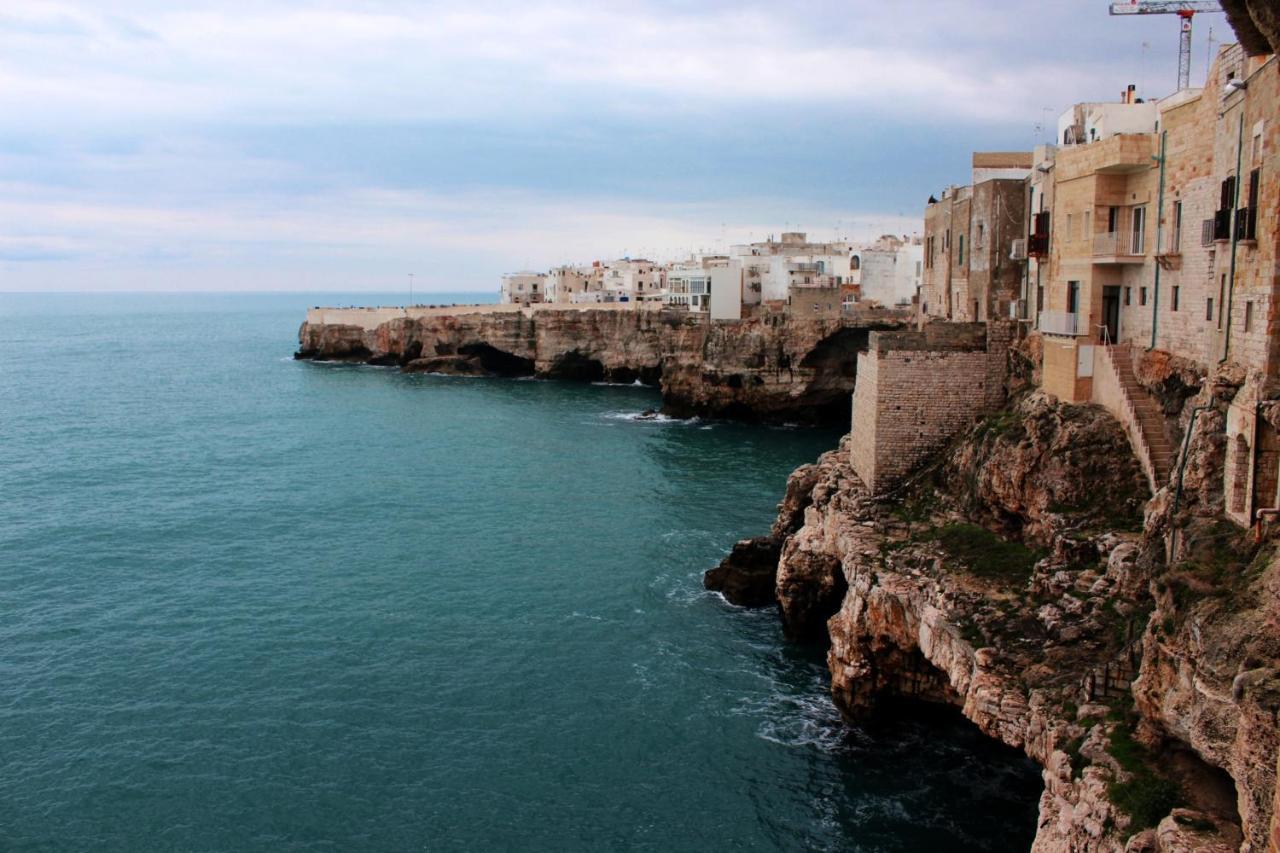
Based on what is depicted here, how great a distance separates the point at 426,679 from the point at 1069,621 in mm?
17703

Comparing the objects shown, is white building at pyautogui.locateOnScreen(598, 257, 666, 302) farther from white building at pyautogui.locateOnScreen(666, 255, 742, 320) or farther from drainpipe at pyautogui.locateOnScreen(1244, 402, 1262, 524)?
drainpipe at pyautogui.locateOnScreen(1244, 402, 1262, 524)

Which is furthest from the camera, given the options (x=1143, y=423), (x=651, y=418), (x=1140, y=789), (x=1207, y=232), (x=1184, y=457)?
(x=651, y=418)

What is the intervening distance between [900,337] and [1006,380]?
148 inches

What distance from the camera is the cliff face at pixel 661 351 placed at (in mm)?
76125

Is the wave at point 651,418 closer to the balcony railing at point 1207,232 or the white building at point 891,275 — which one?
the white building at point 891,275

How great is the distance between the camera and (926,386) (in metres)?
34.9

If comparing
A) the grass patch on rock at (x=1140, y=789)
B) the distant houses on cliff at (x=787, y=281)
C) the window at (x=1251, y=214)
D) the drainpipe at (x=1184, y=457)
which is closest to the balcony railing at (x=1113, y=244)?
the window at (x=1251, y=214)

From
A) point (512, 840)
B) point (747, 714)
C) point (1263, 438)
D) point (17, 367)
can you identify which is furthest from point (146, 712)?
point (17, 367)

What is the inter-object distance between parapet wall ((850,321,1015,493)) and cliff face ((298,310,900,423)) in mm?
39055

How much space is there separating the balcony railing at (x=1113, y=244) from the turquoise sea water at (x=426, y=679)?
543 inches

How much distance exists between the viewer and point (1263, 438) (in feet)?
59.3

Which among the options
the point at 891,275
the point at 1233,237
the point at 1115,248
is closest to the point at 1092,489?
the point at 1233,237

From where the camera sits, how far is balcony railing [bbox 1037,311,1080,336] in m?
30.1

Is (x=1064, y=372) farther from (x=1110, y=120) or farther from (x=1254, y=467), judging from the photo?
(x=1254, y=467)
